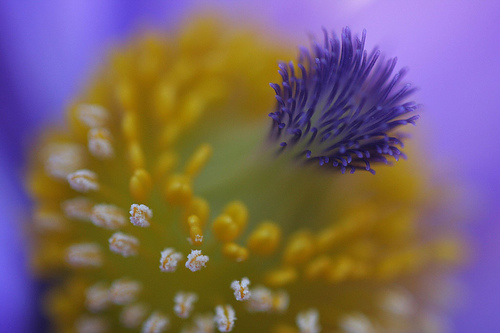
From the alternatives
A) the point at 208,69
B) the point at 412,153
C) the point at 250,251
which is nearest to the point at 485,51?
the point at 412,153

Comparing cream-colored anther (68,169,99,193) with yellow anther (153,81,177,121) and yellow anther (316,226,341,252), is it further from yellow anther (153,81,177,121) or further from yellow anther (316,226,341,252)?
yellow anther (316,226,341,252)

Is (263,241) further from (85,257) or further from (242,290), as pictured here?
(85,257)

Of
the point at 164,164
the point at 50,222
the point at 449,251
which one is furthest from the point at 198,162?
the point at 449,251

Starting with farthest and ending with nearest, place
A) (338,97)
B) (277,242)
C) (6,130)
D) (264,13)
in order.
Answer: (264,13) → (6,130) → (277,242) → (338,97)

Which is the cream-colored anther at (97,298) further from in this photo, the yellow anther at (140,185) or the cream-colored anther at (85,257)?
the yellow anther at (140,185)

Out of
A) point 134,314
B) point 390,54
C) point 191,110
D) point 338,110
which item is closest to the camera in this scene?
point 338,110

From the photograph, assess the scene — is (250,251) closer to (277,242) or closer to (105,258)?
(277,242)

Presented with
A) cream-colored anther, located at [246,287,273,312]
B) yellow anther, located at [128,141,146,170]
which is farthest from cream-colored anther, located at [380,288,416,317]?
yellow anther, located at [128,141,146,170]
